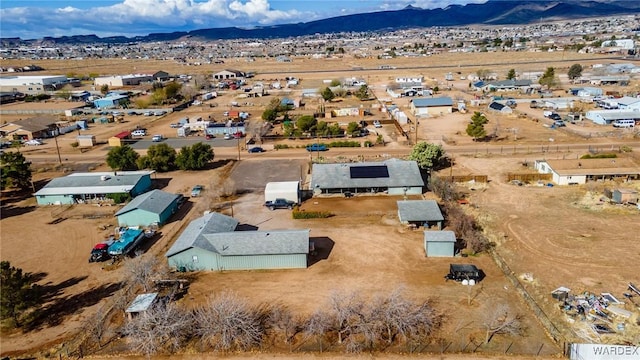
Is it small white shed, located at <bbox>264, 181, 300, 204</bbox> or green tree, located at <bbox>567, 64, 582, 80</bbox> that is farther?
green tree, located at <bbox>567, 64, 582, 80</bbox>

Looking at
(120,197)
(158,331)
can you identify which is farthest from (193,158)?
(158,331)

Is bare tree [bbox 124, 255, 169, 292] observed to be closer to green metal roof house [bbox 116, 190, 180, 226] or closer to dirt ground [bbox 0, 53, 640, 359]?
dirt ground [bbox 0, 53, 640, 359]

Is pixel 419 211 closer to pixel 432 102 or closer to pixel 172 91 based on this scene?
pixel 432 102

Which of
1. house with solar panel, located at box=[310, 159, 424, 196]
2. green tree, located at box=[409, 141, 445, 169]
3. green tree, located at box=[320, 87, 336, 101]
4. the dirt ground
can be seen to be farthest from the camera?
green tree, located at box=[320, 87, 336, 101]

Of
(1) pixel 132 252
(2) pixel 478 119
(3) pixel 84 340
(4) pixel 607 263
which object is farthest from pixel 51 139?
(4) pixel 607 263

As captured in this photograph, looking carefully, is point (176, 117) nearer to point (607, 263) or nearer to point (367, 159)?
point (367, 159)

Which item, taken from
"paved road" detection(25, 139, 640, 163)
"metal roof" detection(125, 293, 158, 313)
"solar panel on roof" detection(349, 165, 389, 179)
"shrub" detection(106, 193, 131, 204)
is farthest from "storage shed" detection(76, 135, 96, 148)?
"metal roof" detection(125, 293, 158, 313)

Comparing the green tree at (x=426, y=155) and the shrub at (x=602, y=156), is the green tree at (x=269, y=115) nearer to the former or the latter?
the green tree at (x=426, y=155)
